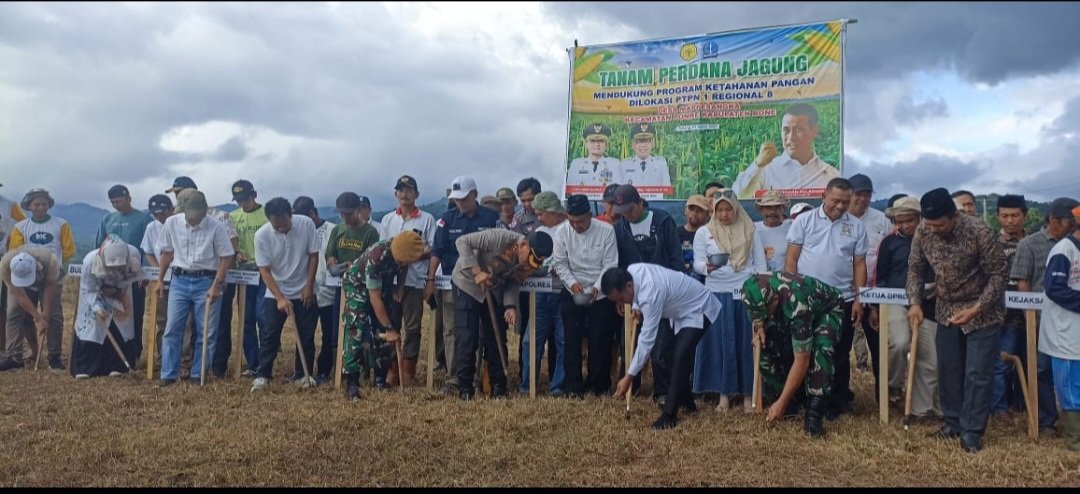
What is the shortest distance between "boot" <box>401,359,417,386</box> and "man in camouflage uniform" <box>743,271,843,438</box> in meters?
3.38

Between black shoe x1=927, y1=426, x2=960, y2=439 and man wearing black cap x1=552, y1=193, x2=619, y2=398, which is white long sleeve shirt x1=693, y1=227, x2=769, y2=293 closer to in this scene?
man wearing black cap x1=552, y1=193, x2=619, y2=398

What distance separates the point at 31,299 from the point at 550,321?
590cm

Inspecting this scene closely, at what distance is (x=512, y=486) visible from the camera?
4652 millimetres

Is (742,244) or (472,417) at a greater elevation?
(742,244)

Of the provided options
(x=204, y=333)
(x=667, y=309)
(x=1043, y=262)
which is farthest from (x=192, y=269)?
(x=1043, y=262)

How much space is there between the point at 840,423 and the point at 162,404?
5396 millimetres

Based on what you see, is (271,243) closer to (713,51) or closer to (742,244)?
(742,244)

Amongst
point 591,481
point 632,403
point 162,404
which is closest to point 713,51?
point 632,403

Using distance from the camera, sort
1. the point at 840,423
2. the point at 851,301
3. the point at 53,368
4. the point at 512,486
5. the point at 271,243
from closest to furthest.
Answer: the point at 512,486 < the point at 840,423 < the point at 851,301 < the point at 271,243 < the point at 53,368

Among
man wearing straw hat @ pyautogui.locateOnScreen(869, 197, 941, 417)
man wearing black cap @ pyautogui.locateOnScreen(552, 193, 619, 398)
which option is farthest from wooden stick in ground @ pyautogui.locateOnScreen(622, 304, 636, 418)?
man wearing straw hat @ pyautogui.locateOnScreen(869, 197, 941, 417)

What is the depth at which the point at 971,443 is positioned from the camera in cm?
527

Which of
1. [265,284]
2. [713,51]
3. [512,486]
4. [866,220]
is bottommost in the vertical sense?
[512,486]

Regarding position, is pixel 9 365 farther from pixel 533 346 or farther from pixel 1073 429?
pixel 1073 429

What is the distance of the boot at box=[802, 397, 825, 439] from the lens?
5.61 m
